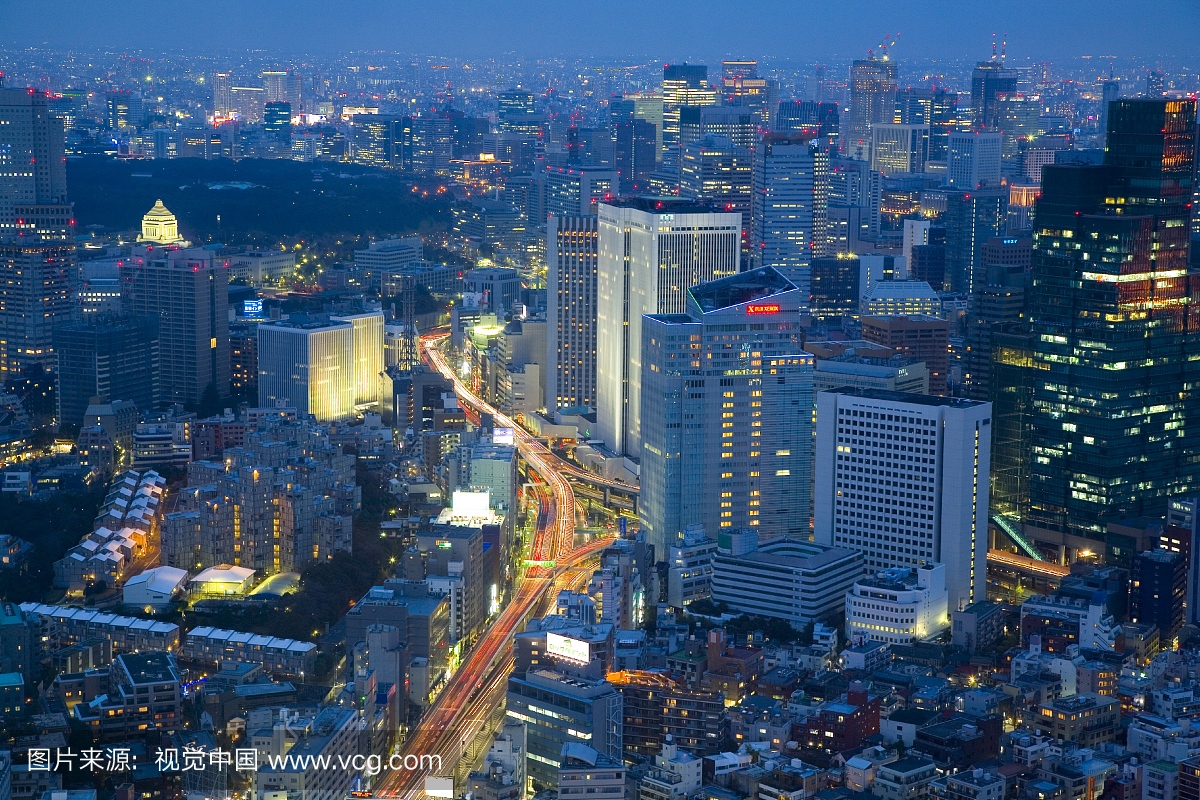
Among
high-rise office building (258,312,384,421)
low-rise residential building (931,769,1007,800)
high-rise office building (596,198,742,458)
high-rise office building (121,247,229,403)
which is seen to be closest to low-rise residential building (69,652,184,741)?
low-rise residential building (931,769,1007,800)

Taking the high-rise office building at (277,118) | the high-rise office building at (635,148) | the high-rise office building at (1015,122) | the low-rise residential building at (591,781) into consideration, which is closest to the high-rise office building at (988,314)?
the low-rise residential building at (591,781)

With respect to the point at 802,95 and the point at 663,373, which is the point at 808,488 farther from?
the point at 802,95

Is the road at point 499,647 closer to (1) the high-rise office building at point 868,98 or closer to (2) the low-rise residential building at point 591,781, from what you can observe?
(2) the low-rise residential building at point 591,781

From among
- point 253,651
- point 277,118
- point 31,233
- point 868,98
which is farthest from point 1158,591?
point 277,118

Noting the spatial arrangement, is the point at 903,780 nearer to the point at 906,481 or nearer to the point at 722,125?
the point at 906,481

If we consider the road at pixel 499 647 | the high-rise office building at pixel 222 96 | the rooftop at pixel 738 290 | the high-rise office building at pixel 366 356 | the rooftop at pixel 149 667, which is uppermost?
the high-rise office building at pixel 222 96

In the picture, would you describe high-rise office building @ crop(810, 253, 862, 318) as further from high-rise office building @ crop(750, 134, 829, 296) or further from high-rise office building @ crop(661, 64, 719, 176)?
high-rise office building @ crop(661, 64, 719, 176)

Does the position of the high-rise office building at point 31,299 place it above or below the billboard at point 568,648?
above
